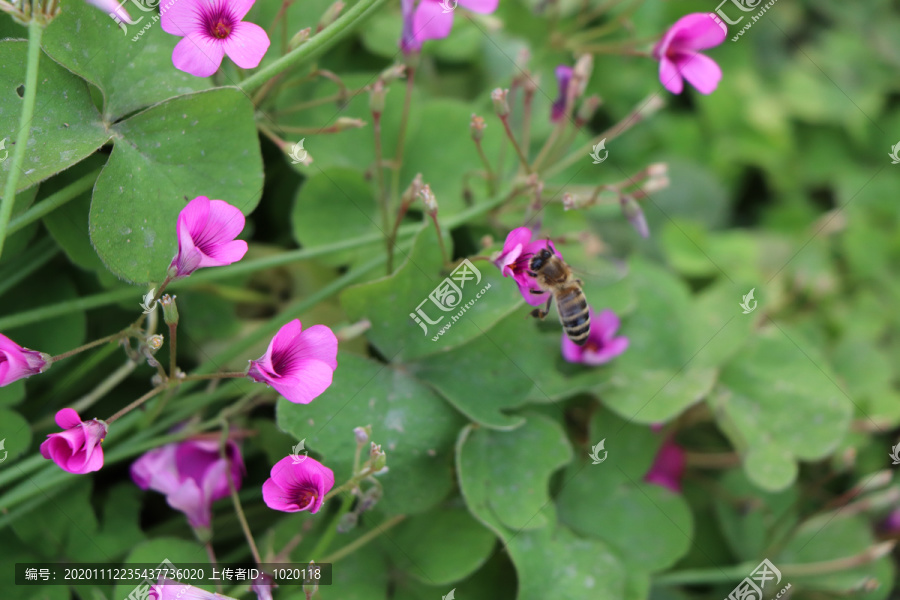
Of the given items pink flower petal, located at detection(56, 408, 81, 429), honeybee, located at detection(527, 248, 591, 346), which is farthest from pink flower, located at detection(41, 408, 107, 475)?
honeybee, located at detection(527, 248, 591, 346)

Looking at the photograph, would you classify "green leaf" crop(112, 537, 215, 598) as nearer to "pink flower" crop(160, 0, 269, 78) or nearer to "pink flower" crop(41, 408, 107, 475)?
"pink flower" crop(41, 408, 107, 475)

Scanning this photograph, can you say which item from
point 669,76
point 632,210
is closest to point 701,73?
point 669,76

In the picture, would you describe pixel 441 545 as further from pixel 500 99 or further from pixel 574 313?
pixel 500 99

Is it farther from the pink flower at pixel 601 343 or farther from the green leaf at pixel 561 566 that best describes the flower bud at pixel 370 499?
the pink flower at pixel 601 343

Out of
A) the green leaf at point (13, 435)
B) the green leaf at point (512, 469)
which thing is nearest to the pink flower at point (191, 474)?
the green leaf at point (13, 435)

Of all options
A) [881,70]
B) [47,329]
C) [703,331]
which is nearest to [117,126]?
[47,329]
